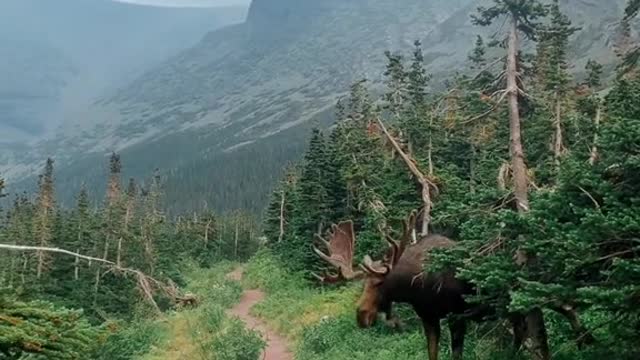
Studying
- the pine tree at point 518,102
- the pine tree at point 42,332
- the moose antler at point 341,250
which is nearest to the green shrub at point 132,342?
the moose antler at point 341,250

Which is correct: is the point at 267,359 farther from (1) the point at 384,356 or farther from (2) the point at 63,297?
(2) the point at 63,297

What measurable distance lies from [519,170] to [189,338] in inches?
655

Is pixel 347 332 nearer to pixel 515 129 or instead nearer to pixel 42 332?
pixel 515 129

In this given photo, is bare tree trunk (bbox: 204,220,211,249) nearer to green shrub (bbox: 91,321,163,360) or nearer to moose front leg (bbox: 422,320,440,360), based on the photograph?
green shrub (bbox: 91,321,163,360)

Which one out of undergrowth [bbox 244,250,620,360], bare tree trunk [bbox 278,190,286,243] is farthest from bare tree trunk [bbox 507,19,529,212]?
bare tree trunk [bbox 278,190,286,243]

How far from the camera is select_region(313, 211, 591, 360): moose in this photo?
12297 mm

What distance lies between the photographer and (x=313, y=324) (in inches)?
928

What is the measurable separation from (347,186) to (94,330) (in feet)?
99.1

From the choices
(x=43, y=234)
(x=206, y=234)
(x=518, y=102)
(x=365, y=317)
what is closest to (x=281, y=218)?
(x=43, y=234)

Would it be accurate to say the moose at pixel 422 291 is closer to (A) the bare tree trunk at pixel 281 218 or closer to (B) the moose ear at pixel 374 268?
(B) the moose ear at pixel 374 268

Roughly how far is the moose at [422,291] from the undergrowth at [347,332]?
53cm

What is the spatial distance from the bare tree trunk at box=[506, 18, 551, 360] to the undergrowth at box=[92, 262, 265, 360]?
926 cm

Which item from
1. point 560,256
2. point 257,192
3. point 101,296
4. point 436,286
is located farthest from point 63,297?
point 257,192

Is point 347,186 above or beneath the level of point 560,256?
beneath
